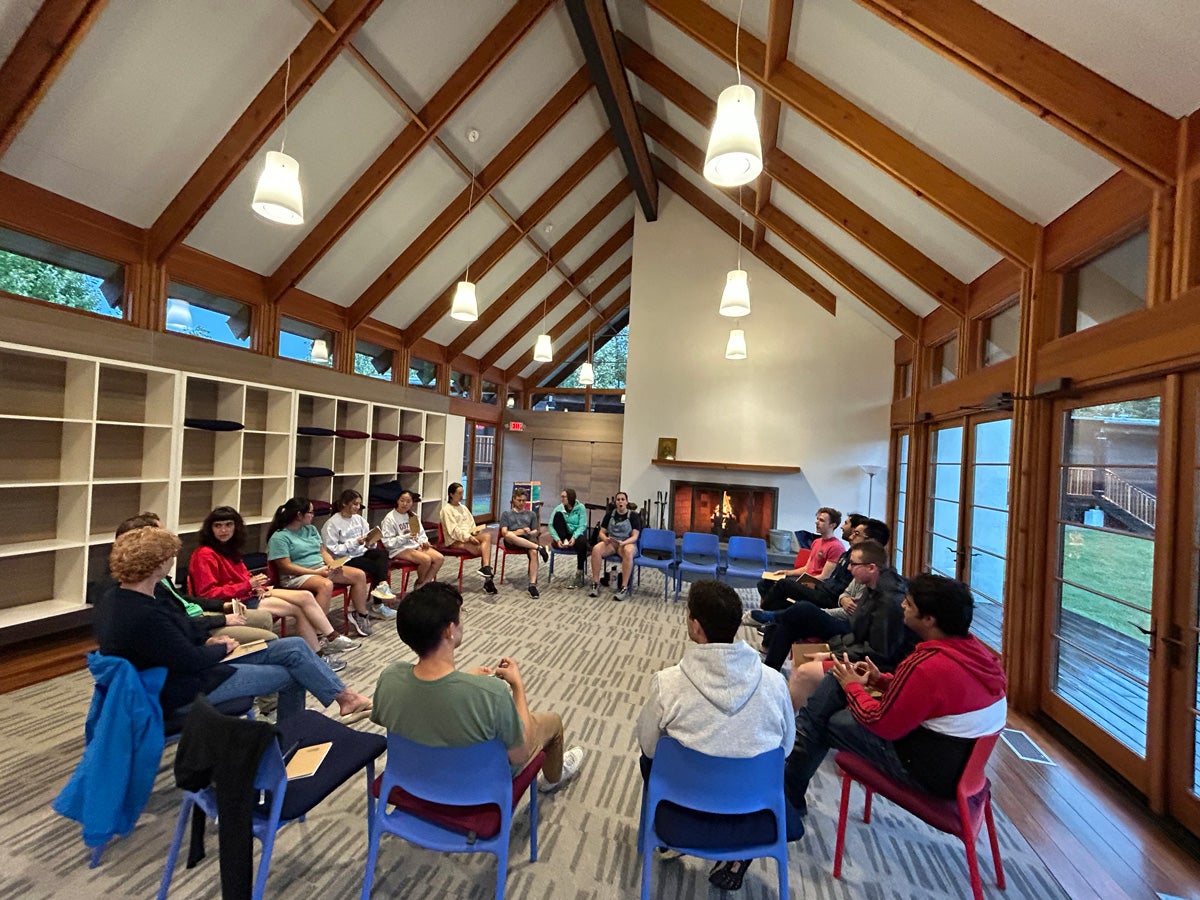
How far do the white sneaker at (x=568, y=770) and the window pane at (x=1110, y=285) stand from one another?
3461mm

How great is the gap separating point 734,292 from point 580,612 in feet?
10.5

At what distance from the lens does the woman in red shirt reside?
3.09 m

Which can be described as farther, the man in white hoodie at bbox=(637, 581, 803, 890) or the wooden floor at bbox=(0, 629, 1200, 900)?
the wooden floor at bbox=(0, 629, 1200, 900)

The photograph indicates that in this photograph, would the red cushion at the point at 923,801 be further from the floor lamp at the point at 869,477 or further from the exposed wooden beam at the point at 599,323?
the exposed wooden beam at the point at 599,323

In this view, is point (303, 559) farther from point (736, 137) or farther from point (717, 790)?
point (736, 137)

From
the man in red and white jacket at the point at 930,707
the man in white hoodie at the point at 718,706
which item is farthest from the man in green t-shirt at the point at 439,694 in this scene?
the man in red and white jacket at the point at 930,707

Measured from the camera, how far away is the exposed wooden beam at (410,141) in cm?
431

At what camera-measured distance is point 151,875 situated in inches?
69.9

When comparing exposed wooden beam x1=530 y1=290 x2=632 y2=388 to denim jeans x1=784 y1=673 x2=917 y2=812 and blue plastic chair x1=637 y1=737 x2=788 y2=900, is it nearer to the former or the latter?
denim jeans x1=784 y1=673 x2=917 y2=812

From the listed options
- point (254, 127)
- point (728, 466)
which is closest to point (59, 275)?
point (254, 127)

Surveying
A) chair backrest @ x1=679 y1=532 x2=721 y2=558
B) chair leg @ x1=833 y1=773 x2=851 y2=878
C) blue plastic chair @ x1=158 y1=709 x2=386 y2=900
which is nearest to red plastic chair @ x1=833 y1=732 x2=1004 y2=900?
chair leg @ x1=833 y1=773 x2=851 y2=878

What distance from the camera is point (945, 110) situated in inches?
120

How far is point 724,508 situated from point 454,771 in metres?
6.45

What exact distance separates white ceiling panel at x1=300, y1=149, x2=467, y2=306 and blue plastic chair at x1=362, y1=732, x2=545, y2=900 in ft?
17.4
